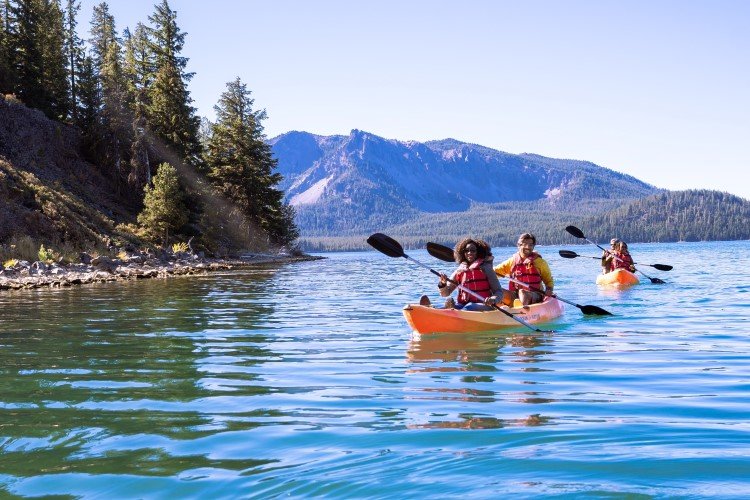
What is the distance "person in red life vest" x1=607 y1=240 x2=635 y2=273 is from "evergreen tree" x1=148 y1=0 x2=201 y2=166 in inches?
1448

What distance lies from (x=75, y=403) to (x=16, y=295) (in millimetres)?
17086

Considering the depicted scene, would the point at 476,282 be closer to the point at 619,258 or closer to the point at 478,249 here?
the point at 478,249

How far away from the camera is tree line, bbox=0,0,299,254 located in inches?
2085

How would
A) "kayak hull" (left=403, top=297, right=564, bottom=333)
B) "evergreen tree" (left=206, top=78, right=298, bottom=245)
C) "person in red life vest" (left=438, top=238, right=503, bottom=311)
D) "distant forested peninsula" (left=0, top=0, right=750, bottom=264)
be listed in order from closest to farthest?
"kayak hull" (left=403, top=297, right=564, bottom=333)
"person in red life vest" (left=438, top=238, right=503, bottom=311)
"distant forested peninsula" (left=0, top=0, right=750, bottom=264)
"evergreen tree" (left=206, top=78, right=298, bottom=245)

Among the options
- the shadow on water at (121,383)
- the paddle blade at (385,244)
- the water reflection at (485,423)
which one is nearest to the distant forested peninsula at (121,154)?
the shadow on water at (121,383)

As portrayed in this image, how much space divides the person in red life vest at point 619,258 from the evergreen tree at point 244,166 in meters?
40.3

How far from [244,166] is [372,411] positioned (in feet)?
188

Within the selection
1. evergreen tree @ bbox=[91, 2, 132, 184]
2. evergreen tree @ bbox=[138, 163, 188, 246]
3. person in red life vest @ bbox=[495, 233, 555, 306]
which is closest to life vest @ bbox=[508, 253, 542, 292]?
person in red life vest @ bbox=[495, 233, 555, 306]

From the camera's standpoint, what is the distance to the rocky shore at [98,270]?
26.7 m

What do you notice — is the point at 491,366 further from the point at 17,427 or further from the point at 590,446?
the point at 17,427

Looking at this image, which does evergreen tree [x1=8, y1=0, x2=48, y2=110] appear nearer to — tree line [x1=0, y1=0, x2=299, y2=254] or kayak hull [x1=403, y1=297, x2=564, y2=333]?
tree line [x1=0, y1=0, x2=299, y2=254]

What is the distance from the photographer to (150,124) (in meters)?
53.4

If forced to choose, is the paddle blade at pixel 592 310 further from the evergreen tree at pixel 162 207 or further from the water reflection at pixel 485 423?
the evergreen tree at pixel 162 207

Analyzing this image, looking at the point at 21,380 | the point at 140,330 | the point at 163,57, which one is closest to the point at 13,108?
the point at 163,57
